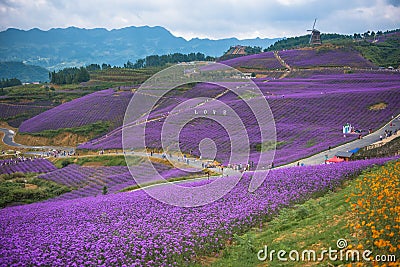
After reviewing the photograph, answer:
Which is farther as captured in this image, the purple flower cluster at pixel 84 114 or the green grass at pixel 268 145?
the purple flower cluster at pixel 84 114

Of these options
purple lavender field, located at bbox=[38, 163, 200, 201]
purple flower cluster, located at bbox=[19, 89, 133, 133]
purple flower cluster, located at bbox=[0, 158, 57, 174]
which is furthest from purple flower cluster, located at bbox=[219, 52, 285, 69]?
purple lavender field, located at bbox=[38, 163, 200, 201]

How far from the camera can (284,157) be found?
37812 mm

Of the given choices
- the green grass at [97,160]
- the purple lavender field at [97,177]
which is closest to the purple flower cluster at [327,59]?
the green grass at [97,160]

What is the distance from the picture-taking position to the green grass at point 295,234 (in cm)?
1041

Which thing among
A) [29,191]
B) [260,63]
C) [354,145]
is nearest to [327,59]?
[260,63]

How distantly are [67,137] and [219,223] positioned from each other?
72.9 m

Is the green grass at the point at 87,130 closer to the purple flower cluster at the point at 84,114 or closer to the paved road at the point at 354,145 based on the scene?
the purple flower cluster at the point at 84,114

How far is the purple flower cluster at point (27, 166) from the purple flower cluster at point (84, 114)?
25937 millimetres

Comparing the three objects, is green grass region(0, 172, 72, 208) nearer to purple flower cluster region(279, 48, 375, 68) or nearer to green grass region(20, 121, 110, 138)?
green grass region(20, 121, 110, 138)

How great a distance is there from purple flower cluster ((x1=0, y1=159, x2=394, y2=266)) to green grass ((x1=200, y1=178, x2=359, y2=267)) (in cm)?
63

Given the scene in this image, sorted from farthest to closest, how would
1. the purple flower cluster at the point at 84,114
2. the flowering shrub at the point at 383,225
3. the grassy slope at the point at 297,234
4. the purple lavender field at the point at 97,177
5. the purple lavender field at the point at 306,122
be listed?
the purple flower cluster at the point at 84,114 < the purple lavender field at the point at 306,122 < the purple lavender field at the point at 97,177 < the grassy slope at the point at 297,234 < the flowering shrub at the point at 383,225

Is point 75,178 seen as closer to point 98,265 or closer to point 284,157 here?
point 284,157

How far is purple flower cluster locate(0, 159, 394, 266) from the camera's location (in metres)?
10.7

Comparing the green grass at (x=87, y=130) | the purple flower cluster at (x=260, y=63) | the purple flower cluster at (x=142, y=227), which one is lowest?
the green grass at (x=87, y=130)
